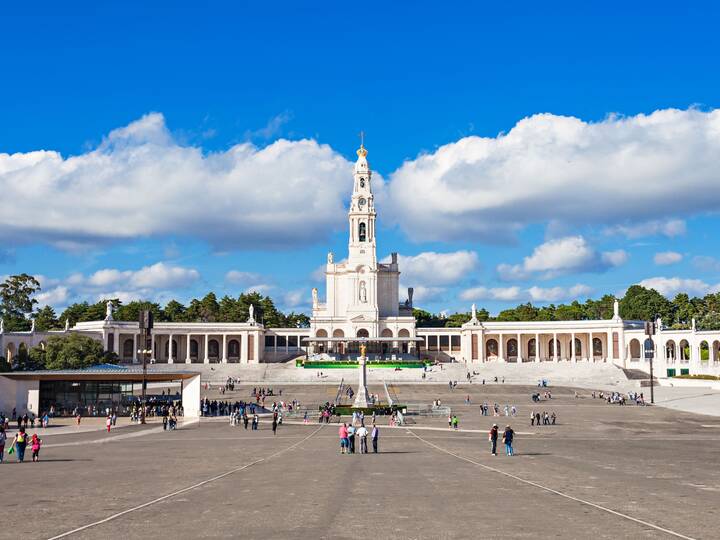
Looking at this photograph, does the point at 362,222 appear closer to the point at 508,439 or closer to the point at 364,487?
the point at 508,439

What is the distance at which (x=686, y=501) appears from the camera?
62.4 ft

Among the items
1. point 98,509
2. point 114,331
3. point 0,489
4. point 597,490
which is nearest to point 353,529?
point 98,509

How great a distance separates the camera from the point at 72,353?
8906cm

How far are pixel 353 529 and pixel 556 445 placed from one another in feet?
77.4

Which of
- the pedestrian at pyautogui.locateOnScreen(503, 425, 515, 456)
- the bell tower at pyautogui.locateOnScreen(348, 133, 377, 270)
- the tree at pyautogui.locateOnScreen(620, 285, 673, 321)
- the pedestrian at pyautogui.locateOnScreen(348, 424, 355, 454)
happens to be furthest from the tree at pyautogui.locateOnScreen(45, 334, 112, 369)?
the tree at pyautogui.locateOnScreen(620, 285, 673, 321)

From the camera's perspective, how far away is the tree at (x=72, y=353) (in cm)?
8838

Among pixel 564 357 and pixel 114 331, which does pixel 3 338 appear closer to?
pixel 114 331

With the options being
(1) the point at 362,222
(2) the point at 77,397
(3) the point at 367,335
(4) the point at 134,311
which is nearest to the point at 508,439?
(2) the point at 77,397

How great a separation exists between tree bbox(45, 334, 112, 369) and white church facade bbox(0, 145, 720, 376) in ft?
75.3

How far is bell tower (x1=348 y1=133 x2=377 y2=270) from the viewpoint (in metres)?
129

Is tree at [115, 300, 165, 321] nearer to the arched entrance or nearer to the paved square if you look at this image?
the arched entrance

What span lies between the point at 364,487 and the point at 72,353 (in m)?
75.8

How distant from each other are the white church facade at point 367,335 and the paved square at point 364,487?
76795 mm

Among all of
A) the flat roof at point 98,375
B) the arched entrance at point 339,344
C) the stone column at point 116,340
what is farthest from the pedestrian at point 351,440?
the stone column at point 116,340
